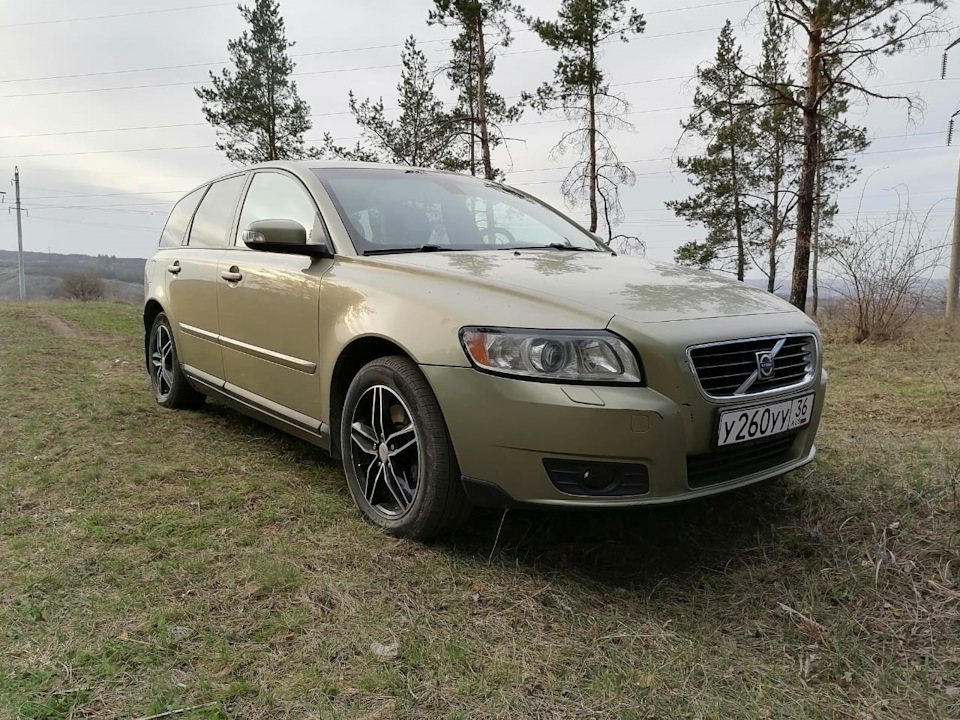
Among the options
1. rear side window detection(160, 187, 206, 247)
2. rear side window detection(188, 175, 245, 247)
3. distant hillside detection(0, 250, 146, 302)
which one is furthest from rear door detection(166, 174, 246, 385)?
distant hillside detection(0, 250, 146, 302)

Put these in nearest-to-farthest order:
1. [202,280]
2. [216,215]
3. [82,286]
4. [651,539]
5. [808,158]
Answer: [651,539] → [202,280] → [216,215] → [808,158] → [82,286]

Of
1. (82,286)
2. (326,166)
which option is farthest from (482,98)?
(82,286)

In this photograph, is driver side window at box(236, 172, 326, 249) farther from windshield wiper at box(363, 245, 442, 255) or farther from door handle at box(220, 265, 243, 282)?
windshield wiper at box(363, 245, 442, 255)

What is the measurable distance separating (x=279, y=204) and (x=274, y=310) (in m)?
0.62

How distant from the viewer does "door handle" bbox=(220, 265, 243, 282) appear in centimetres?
372

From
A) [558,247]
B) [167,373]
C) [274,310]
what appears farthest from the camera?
[167,373]

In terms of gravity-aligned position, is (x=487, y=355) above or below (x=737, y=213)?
below

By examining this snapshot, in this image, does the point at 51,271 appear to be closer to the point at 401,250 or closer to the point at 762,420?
the point at 401,250

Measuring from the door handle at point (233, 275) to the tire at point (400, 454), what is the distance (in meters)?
1.23

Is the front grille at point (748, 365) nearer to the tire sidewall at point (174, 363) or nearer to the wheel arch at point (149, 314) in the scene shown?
the tire sidewall at point (174, 363)

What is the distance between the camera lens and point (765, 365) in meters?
2.46

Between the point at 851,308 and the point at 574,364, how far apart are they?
824 centimetres

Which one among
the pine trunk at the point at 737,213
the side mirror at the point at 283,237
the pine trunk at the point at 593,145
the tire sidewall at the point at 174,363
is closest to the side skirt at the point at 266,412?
the tire sidewall at the point at 174,363

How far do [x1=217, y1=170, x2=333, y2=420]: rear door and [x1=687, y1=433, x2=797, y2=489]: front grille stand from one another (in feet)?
5.45
